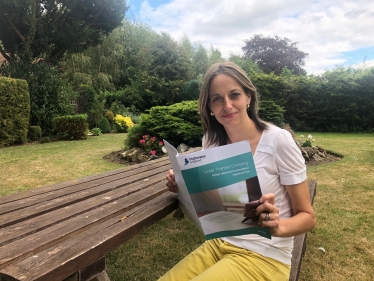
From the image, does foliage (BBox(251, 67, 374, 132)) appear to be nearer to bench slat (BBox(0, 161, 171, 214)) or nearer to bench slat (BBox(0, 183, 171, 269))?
bench slat (BBox(0, 161, 171, 214))

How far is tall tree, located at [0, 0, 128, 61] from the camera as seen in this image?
37.7ft

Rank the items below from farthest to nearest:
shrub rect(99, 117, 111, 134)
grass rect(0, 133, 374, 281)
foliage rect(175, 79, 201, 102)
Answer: foliage rect(175, 79, 201, 102), shrub rect(99, 117, 111, 134), grass rect(0, 133, 374, 281)

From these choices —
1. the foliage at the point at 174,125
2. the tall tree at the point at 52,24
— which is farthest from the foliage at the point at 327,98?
the foliage at the point at 174,125

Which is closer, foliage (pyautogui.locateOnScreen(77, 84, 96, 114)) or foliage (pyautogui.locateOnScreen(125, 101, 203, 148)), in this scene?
foliage (pyautogui.locateOnScreen(125, 101, 203, 148))

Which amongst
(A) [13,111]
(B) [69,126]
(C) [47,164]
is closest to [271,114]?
(C) [47,164]

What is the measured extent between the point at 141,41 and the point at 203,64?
6311 millimetres

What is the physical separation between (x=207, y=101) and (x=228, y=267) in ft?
2.86

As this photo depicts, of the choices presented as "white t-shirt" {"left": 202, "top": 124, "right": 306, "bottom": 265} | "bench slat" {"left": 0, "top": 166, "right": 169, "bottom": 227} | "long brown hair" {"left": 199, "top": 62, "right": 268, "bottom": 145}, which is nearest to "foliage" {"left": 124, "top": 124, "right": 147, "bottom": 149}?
"bench slat" {"left": 0, "top": 166, "right": 169, "bottom": 227}

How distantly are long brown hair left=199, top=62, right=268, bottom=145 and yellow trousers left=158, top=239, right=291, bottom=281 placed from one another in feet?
2.07

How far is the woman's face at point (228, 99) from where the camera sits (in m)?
1.54

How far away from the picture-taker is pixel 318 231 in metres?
3.47

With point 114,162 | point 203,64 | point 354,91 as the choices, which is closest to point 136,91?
point 203,64

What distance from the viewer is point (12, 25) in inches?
450

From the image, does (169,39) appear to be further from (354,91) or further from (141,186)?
(141,186)
